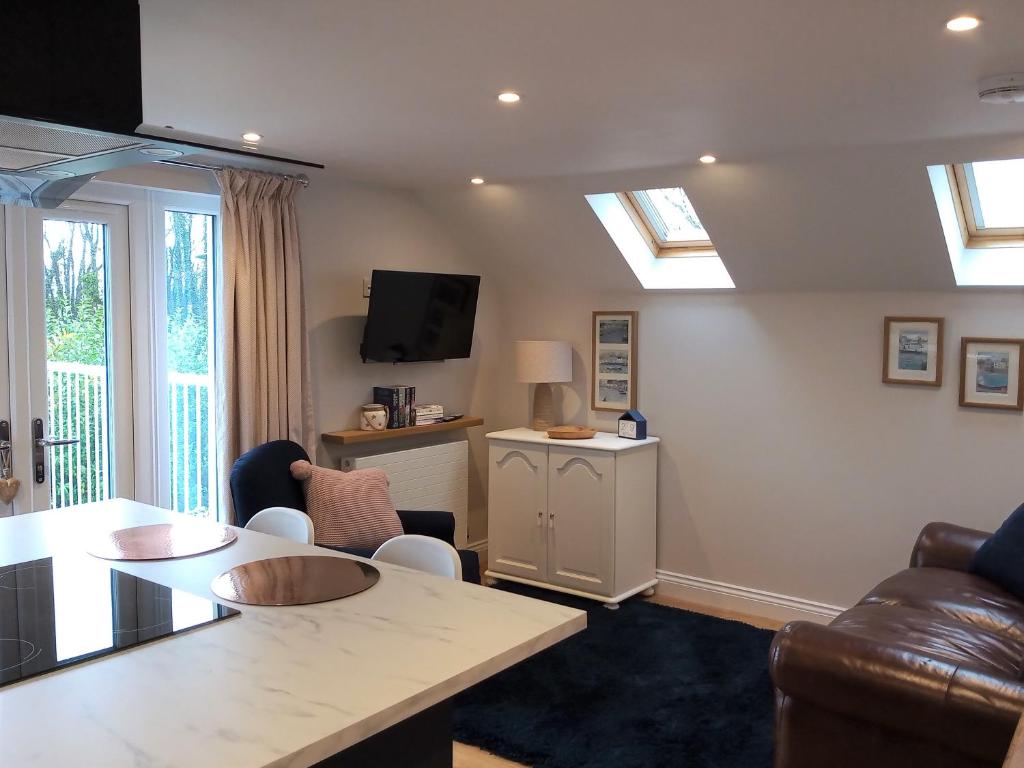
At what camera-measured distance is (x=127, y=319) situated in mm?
4047

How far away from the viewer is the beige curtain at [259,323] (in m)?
4.23

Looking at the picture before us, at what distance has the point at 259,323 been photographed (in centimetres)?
434

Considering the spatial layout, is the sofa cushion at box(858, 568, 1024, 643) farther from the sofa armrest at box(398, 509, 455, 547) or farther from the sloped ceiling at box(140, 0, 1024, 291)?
the sofa armrest at box(398, 509, 455, 547)

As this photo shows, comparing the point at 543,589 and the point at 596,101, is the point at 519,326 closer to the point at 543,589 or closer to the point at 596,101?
the point at 543,589

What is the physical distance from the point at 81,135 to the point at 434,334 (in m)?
3.39

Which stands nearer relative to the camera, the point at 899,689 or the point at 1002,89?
the point at 899,689

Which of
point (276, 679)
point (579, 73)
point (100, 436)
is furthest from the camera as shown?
point (100, 436)

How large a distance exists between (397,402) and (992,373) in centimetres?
302

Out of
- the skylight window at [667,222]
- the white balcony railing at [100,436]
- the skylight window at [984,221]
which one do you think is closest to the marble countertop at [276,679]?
the white balcony railing at [100,436]

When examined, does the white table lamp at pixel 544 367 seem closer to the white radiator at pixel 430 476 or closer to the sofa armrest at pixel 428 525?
the white radiator at pixel 430 476

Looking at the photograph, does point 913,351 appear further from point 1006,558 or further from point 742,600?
point 742,600

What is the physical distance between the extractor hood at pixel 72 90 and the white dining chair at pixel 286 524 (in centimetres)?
134

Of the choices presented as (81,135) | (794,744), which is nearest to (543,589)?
(794,744)

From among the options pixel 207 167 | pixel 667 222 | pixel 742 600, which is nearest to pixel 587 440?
pixel 742 600
